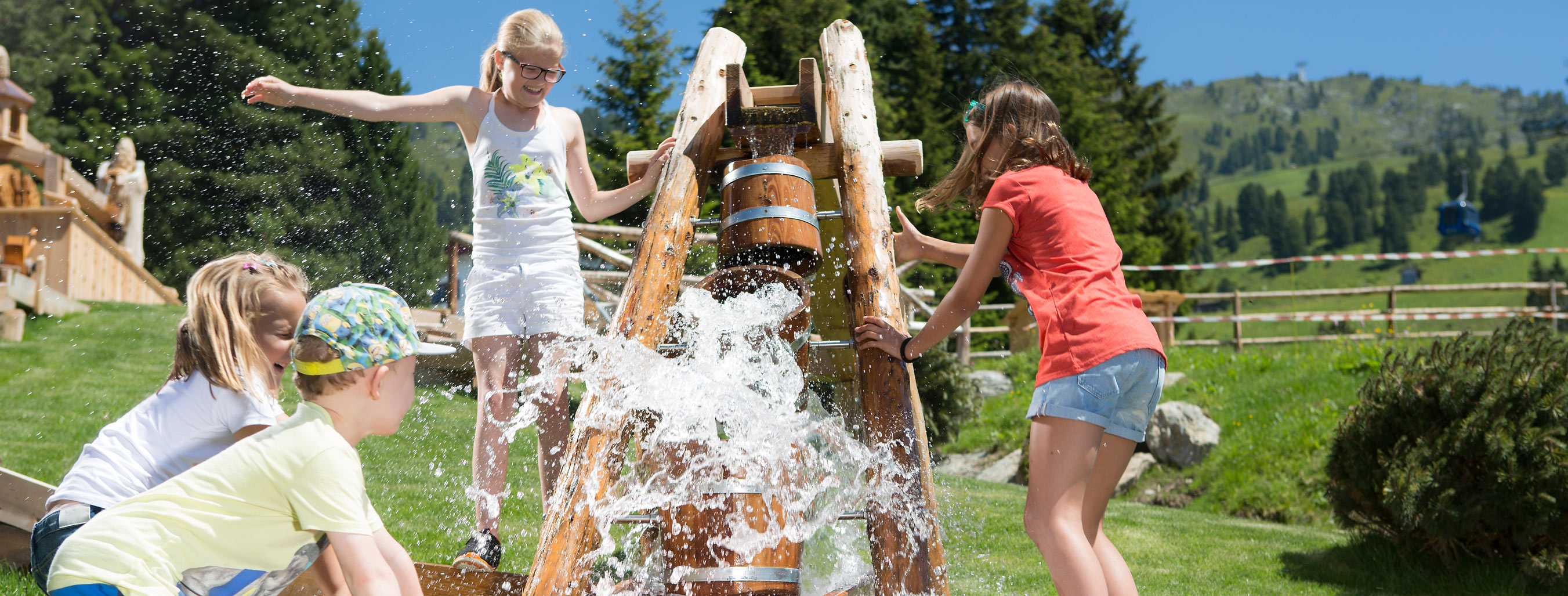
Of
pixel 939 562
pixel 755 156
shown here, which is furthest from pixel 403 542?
pixel 939 562

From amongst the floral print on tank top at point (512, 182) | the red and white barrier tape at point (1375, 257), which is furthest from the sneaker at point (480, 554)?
the red and white barrier tape at point (1375, 257)

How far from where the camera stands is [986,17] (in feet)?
86.3

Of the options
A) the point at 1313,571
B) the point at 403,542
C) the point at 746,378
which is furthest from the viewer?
the point at 1313,571

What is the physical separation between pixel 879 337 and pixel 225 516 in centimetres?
187

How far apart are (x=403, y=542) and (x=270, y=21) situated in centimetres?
2426

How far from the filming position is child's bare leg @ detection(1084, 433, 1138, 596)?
2.56 meters

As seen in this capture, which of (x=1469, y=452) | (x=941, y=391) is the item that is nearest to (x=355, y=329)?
(x=1469, y=452)

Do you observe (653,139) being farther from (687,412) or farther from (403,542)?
(687,412)

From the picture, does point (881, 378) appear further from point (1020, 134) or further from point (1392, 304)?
point (1392, 304)

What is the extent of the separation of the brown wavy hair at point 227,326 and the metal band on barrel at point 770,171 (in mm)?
1544

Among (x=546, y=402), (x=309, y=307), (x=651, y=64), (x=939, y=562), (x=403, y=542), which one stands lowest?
(x=403, y=542)

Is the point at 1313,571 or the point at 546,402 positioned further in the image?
the point at 1313,571

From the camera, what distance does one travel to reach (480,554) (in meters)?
3.28

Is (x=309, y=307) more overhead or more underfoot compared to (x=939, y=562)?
more overhead
